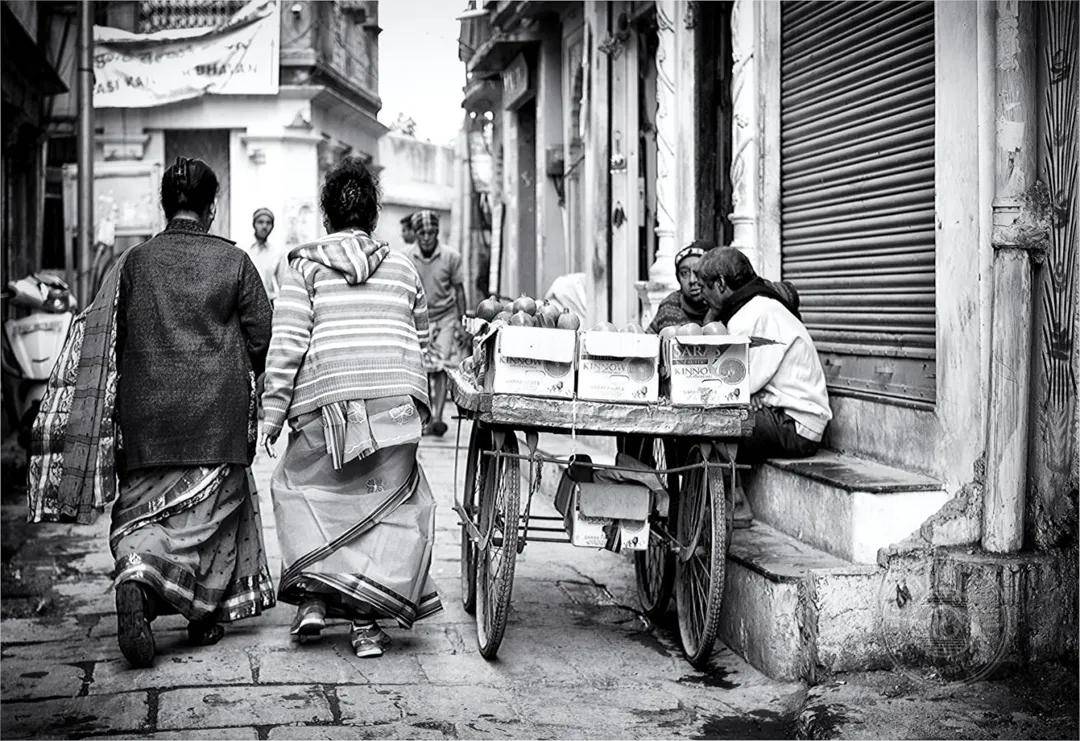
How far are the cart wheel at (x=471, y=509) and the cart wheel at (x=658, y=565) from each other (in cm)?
75

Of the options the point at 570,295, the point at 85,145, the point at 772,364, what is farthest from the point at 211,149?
the point at 772,364

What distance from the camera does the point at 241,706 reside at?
4.36 meters

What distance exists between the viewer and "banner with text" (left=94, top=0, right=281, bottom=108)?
21.0 m

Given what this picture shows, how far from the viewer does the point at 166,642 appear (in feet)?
17.2

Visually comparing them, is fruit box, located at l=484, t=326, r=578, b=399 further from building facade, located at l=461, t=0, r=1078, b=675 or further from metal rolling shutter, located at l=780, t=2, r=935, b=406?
metal rolling shutter, located at l=780, t=2, r=935, b=406

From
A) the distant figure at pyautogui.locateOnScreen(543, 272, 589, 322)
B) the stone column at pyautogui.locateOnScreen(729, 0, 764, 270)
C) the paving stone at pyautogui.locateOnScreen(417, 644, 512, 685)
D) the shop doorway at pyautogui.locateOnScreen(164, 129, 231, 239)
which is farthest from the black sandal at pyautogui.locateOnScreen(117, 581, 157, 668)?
the shop doorway at pyautogui.locateOnScreen(164, 129, 231, 239)

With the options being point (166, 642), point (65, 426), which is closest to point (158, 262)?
point (65, 426)

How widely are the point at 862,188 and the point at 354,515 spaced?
9.02ft

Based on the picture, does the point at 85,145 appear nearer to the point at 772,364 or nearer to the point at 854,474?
the point at 772,364

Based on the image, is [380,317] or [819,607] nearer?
[819,607]

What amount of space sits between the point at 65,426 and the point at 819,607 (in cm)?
289

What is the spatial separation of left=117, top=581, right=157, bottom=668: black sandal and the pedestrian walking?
96 mm

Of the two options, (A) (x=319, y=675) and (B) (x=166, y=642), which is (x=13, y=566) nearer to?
(B) (x=166, y=642)

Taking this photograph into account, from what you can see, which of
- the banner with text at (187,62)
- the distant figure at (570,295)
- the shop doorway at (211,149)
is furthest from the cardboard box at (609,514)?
the shop doorway at (211,149)
